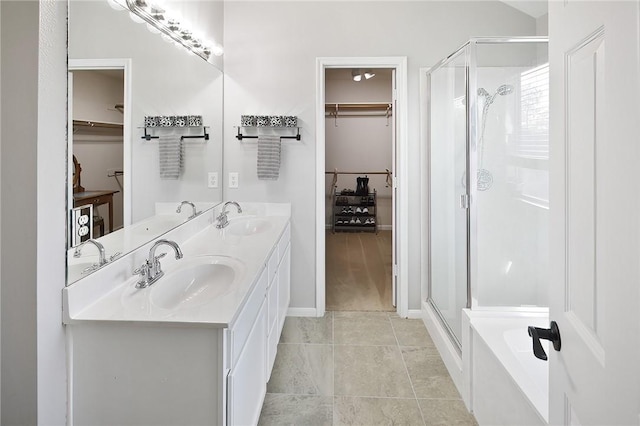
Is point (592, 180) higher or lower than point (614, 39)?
lower

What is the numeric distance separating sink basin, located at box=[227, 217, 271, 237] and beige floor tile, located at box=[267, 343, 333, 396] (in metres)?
0.86

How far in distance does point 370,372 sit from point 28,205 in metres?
1.98

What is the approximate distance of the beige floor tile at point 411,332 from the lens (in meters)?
2.70

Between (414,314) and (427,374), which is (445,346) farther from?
(414,314)

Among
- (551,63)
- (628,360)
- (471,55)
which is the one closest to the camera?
(628,360)

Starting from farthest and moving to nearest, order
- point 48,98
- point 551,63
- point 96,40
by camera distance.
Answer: point 96,40, point 48,98, point 551,63

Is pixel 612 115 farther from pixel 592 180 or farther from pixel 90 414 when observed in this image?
pixel 90 414

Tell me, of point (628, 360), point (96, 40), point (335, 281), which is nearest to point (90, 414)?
point (96, 40)

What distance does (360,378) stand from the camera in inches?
88.4

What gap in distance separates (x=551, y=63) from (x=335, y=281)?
331 cm

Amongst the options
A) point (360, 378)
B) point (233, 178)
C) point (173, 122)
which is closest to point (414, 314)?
point (360, 378)

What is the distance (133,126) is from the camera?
1.72 m

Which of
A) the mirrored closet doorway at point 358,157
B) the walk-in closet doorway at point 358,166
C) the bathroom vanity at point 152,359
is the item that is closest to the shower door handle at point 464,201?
the bathroom vanity at point 152,359

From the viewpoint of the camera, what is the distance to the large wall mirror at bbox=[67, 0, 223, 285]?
1.29 m
